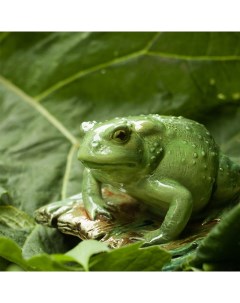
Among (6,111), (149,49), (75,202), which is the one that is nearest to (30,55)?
(6,111)

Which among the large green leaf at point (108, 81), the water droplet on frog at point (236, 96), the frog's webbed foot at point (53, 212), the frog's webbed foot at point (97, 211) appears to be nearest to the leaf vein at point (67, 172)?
the large green leaf at point (108, 81)

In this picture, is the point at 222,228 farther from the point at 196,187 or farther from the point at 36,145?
the point at 36,145

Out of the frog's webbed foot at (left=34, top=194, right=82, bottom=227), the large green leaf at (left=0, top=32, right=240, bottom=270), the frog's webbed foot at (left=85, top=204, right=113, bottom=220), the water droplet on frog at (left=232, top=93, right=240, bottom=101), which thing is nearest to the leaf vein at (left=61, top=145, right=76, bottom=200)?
the large green leaf at (left=0, top=32, right=240, bottom=270)

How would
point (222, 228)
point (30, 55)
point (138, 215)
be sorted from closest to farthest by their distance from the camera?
point (222, 228)
point (138, 215)
point (30, 55)

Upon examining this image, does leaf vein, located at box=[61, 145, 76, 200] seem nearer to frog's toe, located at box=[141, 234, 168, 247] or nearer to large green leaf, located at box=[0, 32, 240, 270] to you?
large green leaf, located at box=[0, 32, 240, 270]

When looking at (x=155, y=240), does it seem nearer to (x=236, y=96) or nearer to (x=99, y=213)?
(x=99, y=213)

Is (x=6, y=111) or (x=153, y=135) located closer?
(x=153, y=135)

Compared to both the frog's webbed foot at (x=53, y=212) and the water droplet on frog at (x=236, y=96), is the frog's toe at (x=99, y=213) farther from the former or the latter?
the water droplet on frog at (x=236, y=96)
